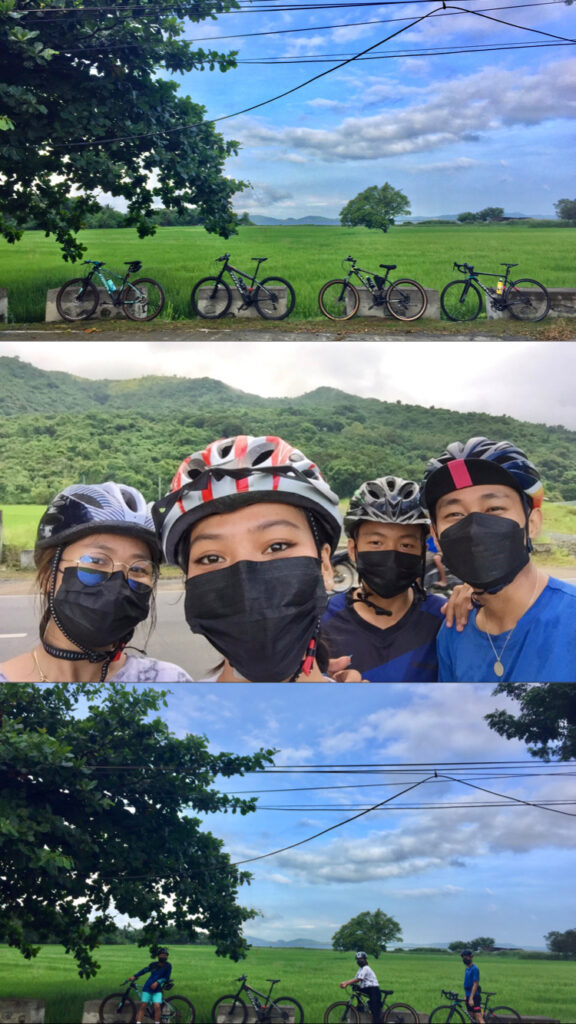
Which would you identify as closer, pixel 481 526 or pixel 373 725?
pixel 481 526

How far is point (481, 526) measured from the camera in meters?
6.32

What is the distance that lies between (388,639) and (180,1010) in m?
3.34

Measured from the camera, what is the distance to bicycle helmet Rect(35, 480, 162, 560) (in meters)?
6.54

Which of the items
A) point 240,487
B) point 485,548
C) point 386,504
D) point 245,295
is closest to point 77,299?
point 245,295

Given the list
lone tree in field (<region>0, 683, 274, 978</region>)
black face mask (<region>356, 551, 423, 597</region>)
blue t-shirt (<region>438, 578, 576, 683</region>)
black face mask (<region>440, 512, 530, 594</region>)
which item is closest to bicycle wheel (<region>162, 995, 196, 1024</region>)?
lone tree in field (<region>0, 683, 274, 978</region>)

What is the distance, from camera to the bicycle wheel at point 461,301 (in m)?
7.72

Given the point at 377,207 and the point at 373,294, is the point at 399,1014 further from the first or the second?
the point at 377,207

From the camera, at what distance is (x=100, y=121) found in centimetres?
809

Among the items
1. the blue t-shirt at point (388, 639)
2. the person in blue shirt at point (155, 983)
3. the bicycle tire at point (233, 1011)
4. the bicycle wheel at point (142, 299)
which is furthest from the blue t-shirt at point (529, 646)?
the bicycle wheel at point (142, 299)

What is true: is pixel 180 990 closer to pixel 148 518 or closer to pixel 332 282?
pixel 148 518

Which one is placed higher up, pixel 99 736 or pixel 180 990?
pixel 99 736

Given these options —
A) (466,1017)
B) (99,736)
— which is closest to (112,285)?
(99,736)

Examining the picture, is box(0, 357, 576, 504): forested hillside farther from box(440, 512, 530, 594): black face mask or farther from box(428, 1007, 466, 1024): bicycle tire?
box(428, 1007, 466, 1024): bicycle tire

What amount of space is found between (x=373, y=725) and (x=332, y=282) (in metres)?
3.51
